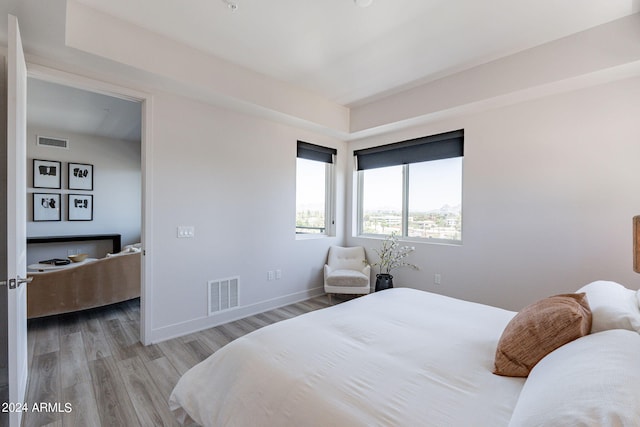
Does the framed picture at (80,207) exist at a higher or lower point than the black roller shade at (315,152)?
lower

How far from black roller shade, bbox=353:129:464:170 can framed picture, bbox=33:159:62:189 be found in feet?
16.3

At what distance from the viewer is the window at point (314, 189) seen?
4094 millimetres

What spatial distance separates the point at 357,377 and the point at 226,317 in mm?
2475

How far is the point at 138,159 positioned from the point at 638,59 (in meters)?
6.93

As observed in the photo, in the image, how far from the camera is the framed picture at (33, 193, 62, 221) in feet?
15.1

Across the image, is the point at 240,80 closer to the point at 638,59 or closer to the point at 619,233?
the point at 638,59

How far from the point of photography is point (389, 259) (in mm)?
3953

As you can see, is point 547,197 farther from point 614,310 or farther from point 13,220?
point 13,220

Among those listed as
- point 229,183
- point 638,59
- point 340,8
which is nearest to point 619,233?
point 638,59

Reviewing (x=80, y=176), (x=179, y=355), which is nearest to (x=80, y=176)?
(x=80, y=176)

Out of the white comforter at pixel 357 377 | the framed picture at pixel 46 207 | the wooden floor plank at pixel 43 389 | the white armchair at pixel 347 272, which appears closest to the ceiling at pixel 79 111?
the framed picture at pixel 46 207

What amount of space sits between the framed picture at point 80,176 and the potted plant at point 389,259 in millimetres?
5189

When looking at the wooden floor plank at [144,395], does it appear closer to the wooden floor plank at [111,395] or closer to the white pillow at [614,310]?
the wooden floor plank at [111,395]

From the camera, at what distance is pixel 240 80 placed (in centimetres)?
295
